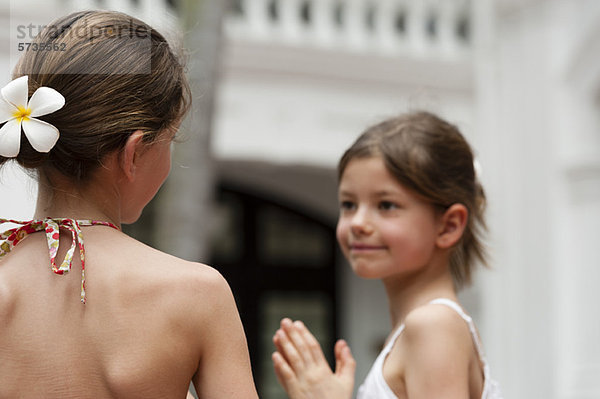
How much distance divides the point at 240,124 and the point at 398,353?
17.7 feet

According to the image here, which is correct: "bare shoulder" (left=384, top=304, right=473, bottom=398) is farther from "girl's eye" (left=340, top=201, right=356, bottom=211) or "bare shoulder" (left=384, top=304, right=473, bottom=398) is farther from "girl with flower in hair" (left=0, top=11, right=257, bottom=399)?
"girl with flower in hair" (left=0, top=11, right=257, bottom=399)

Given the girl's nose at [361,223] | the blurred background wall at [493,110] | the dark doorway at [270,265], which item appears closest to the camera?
the girl's nose at [361,223]

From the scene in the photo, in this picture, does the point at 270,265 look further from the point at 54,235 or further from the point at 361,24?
the point at 54,235

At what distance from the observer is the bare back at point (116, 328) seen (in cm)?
136

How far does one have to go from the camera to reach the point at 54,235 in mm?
1417

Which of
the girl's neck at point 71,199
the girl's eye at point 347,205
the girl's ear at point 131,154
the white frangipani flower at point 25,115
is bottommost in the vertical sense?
the girl's eye at point 347,205

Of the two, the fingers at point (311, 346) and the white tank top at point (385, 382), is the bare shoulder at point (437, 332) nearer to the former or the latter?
the white tank top at point (385, 382)

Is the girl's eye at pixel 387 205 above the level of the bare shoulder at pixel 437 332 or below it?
above

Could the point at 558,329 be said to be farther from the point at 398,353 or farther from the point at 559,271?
the point at 398,353

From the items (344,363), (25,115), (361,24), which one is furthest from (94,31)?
(361,24)

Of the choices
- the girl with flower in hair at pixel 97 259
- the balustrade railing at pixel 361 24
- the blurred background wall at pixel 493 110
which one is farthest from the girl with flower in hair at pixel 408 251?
the balustrade railing at pixel 361 24

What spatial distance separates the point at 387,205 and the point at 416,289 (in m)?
0.20

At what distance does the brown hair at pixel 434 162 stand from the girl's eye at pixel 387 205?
0.18ft

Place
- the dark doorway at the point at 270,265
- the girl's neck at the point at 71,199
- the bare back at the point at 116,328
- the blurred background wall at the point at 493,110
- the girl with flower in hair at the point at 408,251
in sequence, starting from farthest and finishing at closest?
the dark doorway at the point at 270,265
the blurred background wall at the point at 493,110
the girl with flower in hair at the point at 408,251
the girl's neck at the point at 71,199
the bare back at the point at 116,328
